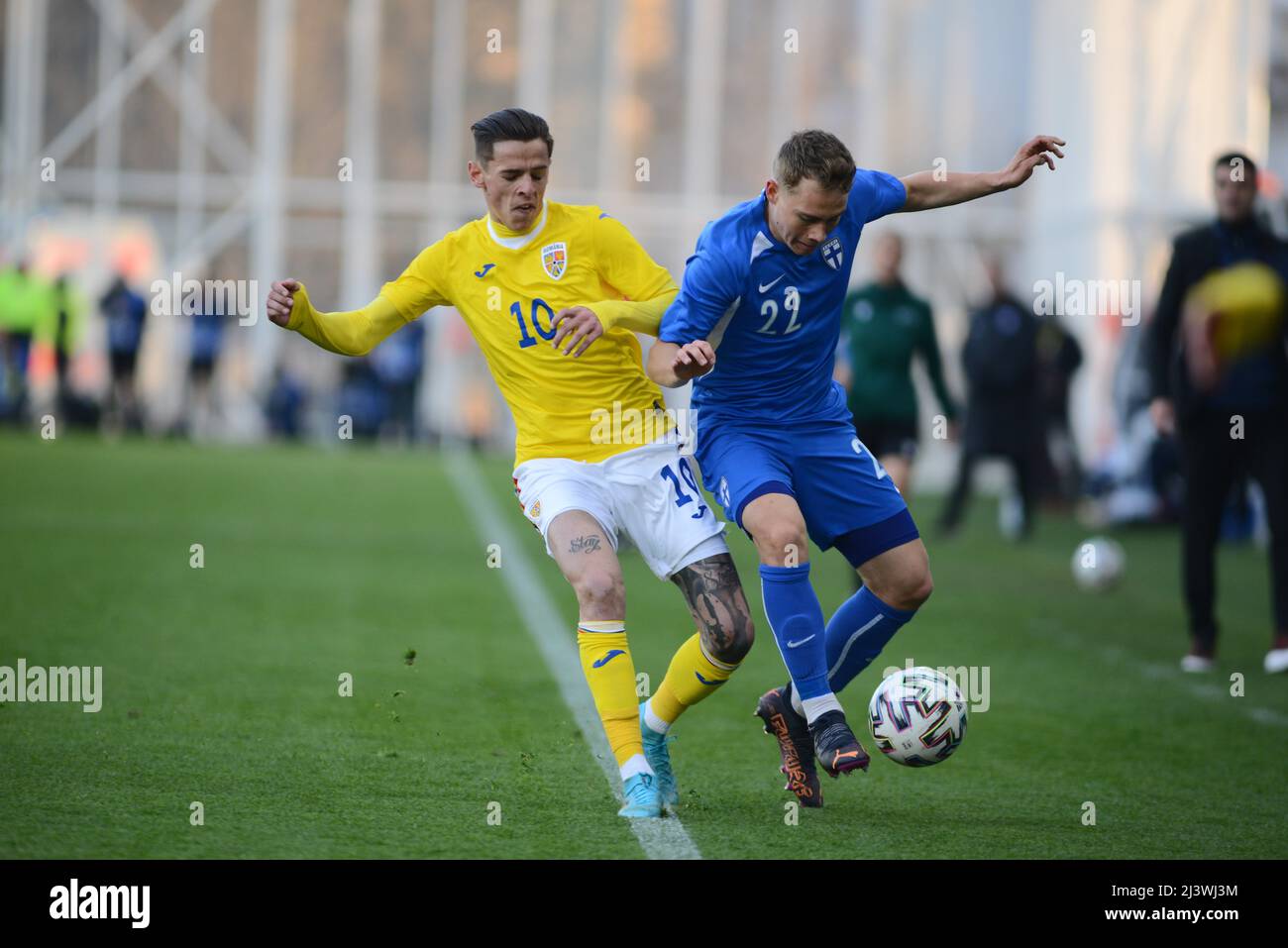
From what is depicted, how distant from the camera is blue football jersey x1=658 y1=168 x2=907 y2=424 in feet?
19.0

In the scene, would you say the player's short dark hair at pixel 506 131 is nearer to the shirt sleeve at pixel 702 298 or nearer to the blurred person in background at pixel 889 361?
the shirt sleeve at pixel 702 298

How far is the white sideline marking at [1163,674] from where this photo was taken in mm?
7992

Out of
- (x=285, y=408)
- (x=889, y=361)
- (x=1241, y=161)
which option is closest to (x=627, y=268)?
(x=1241, y=161)

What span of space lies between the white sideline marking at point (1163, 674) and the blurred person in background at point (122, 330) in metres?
17.7

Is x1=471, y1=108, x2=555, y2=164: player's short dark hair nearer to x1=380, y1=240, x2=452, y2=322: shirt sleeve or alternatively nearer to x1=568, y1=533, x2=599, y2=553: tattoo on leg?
x1=380, y1=240, x2=452, y2=322: shirt sleeve

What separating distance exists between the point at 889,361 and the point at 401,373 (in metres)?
17.7

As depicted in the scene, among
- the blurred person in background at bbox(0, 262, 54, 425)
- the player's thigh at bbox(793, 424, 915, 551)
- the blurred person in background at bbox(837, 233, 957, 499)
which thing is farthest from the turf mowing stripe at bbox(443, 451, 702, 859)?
the blurred person in background at bbox(0, 262, 54, 425)

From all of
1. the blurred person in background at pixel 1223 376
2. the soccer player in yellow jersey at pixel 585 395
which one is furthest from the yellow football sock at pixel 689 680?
the blurred person in background at pixel 1223 376

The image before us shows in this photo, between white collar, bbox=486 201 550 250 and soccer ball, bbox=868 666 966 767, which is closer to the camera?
soccer ball, bbox=868 666 966 767

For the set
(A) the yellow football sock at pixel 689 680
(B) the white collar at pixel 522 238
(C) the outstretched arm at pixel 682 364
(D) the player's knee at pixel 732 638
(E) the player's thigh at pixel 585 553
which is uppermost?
(B) the white collar at pixel 522 238

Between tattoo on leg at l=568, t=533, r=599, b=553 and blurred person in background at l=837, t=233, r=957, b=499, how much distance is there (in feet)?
19.6

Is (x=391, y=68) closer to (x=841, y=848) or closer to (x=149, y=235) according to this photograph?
(x=149, y=235)

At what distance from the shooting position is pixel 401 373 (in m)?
28.6
